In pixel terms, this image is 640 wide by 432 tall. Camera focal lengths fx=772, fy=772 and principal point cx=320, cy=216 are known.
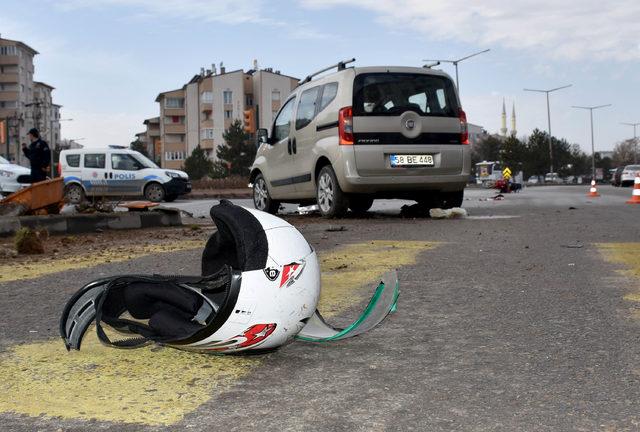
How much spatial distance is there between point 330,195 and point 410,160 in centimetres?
130

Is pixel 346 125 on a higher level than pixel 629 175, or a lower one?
higher

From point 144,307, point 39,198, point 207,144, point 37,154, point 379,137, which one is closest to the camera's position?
point 144,307

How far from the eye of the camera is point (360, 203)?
12594 mm

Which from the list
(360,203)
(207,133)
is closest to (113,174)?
(360,203)

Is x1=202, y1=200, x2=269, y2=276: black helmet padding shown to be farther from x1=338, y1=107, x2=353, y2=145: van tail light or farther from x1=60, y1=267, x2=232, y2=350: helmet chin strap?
x1=338, y1=107, x2=353, y2=145: van tail light

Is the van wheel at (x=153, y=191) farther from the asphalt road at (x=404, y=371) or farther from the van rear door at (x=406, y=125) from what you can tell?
the asphalt road at (x=404, y=371)

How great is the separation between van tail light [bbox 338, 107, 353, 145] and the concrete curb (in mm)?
2667

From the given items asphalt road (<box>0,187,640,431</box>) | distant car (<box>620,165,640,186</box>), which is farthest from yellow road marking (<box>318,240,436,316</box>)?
distant car (<box>620,165,640,186</box>)

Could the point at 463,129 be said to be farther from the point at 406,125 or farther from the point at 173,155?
the point at 173,155

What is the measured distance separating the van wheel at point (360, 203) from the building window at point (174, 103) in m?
106

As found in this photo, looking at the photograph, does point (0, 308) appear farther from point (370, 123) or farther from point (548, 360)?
point (370, 123)

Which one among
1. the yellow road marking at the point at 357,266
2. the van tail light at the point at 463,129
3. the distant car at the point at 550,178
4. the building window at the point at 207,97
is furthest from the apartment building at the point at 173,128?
the yellow road marking at the point at 357,266

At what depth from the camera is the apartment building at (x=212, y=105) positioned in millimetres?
98000

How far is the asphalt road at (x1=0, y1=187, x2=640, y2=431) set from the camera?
2.46 meters
